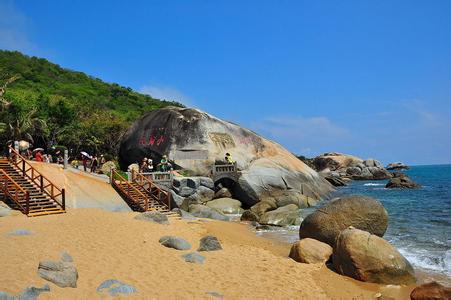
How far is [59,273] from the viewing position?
9.62 m

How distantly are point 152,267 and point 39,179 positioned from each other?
12.4 metres

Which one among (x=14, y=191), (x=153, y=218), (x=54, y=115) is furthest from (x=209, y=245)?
(x=54, y=115)

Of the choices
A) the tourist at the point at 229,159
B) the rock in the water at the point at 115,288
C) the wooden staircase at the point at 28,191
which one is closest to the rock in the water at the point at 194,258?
the rock in the water at the point at 115,288

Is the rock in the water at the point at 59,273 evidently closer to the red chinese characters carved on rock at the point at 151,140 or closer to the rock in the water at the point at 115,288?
the rock in the water at the point at 115,288

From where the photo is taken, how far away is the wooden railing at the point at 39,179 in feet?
63.9

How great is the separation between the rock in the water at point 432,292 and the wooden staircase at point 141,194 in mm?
13690

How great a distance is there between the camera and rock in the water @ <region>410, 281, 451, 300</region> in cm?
1020

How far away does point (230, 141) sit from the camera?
1510 inches

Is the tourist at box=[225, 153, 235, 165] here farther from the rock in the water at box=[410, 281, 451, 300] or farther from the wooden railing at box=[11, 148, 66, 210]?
the rock in the water at box=[410, 281, 451, 300]

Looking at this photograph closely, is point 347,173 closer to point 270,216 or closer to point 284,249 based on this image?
point 270,216

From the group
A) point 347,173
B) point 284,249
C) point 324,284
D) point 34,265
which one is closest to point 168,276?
point 34,265

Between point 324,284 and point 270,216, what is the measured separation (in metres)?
12.8

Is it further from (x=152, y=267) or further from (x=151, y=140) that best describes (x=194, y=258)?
(x=151, y=140)

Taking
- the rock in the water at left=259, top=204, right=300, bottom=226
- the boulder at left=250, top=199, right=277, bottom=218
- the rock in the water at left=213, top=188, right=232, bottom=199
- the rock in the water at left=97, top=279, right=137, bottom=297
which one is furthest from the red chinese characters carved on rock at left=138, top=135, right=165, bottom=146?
the rock in the water at left=97, top=279, right=137, bottom=297
